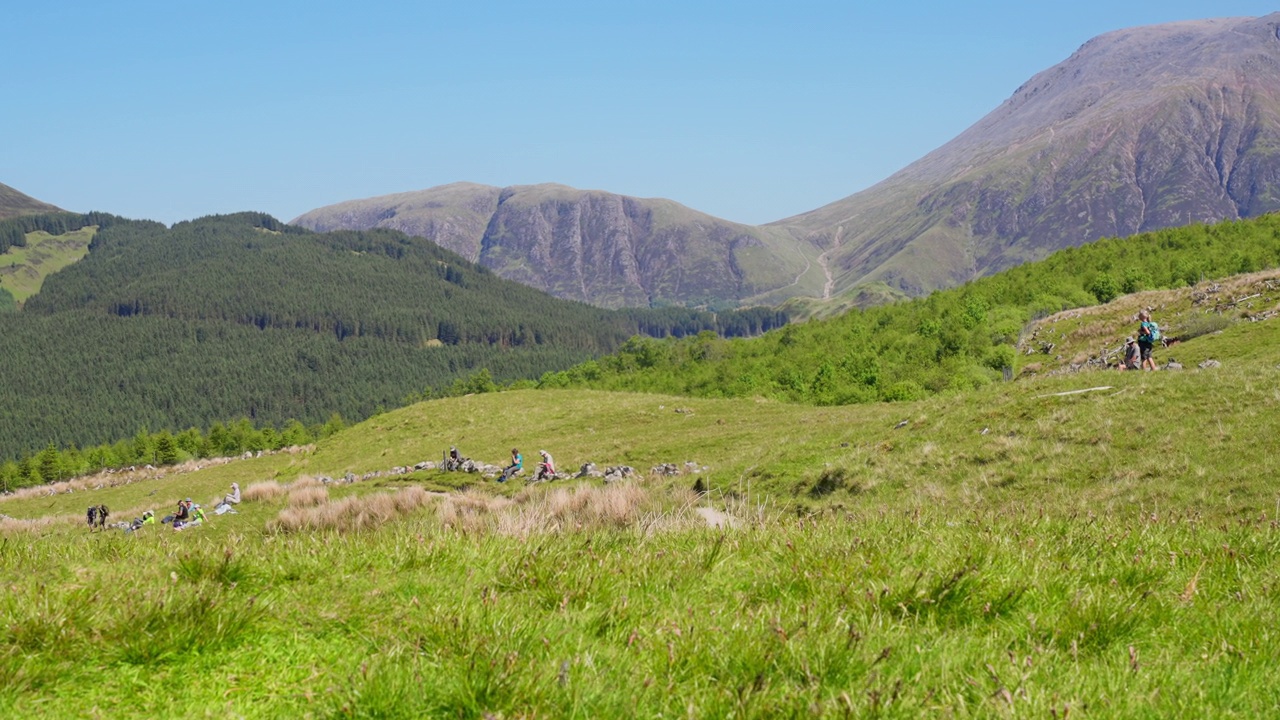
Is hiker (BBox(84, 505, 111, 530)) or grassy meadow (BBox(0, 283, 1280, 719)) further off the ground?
grassy meadow (BBox(0, 283, 1280, 719))

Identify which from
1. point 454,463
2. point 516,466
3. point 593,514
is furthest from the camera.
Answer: point 454,463

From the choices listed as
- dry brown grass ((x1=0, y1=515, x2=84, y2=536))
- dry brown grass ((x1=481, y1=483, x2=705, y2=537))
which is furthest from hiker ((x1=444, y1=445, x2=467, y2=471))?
dry brown grass ((x1=481, y1=483, x2=705, y2=537))

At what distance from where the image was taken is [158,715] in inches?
144

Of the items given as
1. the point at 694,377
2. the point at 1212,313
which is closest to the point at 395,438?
the point at 694,377

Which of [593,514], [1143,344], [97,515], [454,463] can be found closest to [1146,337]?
[1143,344]

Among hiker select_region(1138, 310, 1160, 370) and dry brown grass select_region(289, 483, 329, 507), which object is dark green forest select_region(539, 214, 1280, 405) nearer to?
hiker select_region(1138, 310, 1160, 370)

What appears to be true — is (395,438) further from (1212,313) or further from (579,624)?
(579,624)

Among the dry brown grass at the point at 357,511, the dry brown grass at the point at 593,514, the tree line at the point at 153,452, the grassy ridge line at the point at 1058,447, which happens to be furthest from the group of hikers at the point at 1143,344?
the tree line at the point at 153,452

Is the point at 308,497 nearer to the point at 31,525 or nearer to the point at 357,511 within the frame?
the point at 31,525

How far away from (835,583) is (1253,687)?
2.25 m

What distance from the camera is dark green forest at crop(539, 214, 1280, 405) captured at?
185 ft

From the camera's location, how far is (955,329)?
61250mm

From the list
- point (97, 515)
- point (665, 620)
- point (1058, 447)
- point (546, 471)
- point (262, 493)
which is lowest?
point (546, 471)

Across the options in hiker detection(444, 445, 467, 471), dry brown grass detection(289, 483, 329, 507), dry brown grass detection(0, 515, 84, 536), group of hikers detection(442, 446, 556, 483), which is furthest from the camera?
hiker detection(444, 445, 467, 471)
